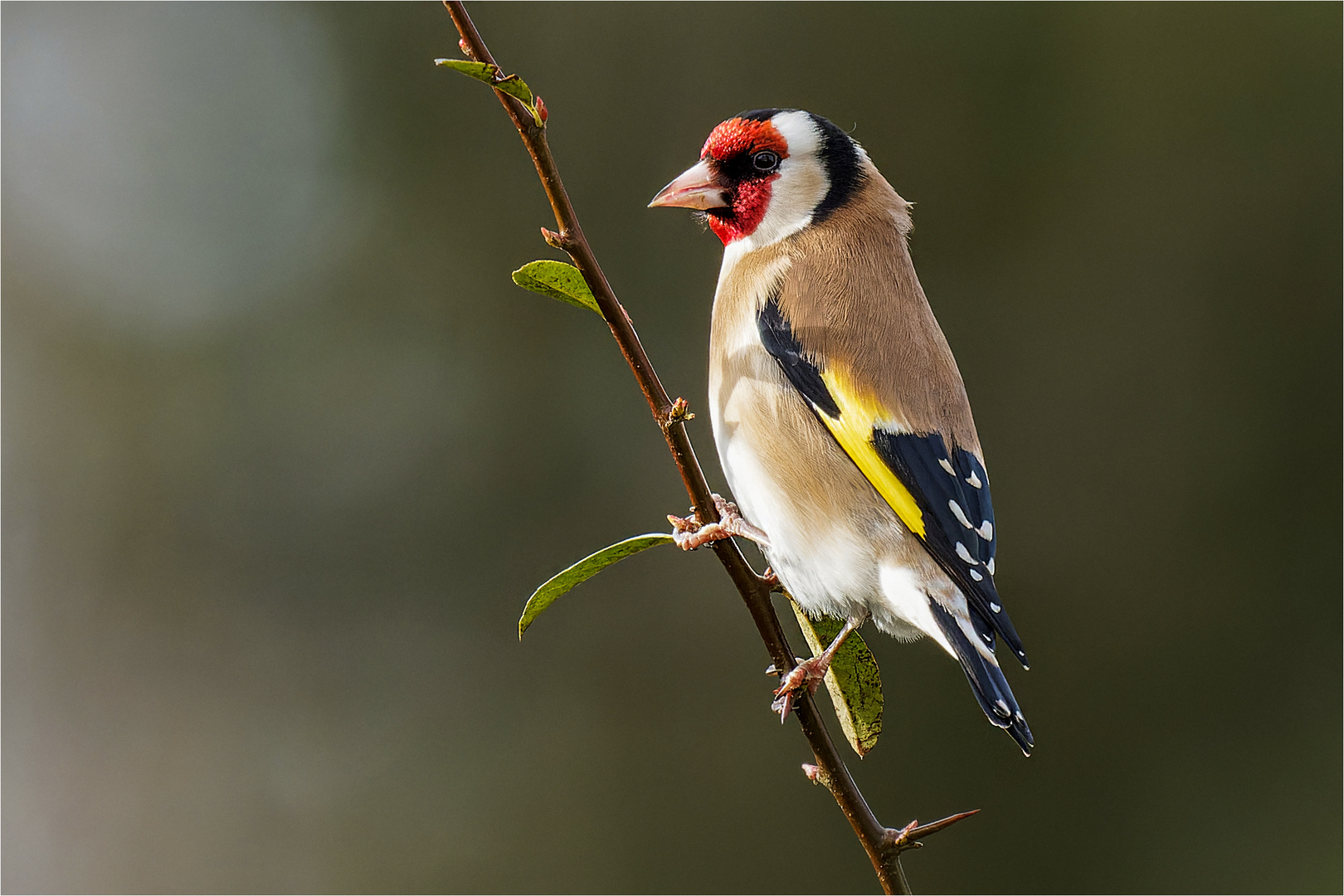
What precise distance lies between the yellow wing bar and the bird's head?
321 millimetres

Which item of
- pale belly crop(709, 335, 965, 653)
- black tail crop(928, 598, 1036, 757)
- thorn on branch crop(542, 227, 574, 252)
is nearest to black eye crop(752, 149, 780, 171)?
pale belly crop(709, 335, 965, 653)

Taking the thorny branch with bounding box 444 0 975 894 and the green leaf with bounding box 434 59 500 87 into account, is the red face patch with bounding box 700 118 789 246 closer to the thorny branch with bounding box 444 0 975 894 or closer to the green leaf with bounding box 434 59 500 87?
the thorny branch with bounding box 444 0 975 894

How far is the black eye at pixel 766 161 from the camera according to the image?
5.60 feet

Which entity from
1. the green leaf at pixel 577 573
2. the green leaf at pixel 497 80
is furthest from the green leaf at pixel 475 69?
the green leaf at pixel 577 573

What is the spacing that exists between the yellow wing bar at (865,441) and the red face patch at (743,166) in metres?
0.32

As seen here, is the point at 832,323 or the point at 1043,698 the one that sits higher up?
the point at 832,323

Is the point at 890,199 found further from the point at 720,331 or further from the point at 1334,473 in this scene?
the point at 1334,473

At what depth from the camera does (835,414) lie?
61.4 inches

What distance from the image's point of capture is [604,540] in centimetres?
406

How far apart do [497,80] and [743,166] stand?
0.92m

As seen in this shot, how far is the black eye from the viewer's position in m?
1.71

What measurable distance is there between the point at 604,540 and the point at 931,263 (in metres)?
1.56

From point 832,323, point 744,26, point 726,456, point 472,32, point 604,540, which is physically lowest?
point 604,540

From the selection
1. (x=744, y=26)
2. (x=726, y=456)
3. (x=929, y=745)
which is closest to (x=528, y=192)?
(x=744, y=26)
